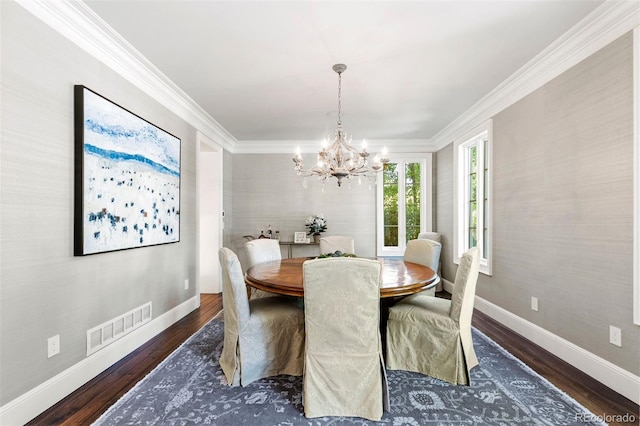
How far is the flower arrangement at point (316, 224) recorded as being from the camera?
5305 millimetres

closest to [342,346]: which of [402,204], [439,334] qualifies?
[439,334]

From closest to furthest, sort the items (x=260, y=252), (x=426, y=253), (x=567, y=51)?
(x=567, y=51), (x=426, y=253), (x=260, y=252)

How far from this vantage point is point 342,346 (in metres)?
1.86

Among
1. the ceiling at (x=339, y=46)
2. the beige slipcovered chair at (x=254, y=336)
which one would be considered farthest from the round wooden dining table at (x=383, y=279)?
the ceiling at (x=339, y=46)

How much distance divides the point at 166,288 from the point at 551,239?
365 cm

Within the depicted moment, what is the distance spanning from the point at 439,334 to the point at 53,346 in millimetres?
2478

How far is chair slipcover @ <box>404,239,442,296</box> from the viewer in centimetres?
318

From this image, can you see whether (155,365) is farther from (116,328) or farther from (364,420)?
(364,420)

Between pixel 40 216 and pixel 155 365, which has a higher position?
pixel 40 216

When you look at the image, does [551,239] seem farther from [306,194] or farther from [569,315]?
[306,194]

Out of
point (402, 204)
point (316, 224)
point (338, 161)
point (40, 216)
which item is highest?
point (338, 161)

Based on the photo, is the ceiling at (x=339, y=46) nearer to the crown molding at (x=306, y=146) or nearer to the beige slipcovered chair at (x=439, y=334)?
the crown molding at (x=306, y=146)

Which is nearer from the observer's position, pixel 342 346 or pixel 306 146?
pixel 342 346

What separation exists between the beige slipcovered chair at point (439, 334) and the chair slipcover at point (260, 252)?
135 cm
